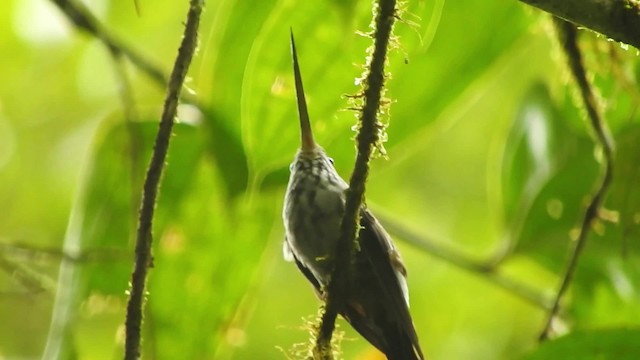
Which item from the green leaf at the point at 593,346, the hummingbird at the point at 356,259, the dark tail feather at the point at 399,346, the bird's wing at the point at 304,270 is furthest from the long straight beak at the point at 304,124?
the green leaf at the point at 593,346

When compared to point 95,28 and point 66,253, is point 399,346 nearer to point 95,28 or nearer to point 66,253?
point 66,253

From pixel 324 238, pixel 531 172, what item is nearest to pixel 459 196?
pixel 531 172

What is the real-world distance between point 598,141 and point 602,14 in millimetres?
946

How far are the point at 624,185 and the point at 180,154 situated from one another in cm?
98

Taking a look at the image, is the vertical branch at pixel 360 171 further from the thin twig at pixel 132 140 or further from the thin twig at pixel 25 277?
the thin twig at pixel 25 277

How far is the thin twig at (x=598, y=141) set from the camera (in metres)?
2.11

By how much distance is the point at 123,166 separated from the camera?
87.8 inches

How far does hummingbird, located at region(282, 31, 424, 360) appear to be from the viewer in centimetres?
212

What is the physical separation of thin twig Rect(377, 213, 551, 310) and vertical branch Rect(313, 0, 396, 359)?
2.55 feet

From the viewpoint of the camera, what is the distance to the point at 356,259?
2.10 meters

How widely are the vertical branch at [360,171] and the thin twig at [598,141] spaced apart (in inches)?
21.3

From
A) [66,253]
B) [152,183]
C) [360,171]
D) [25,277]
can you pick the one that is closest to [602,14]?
[360,171]

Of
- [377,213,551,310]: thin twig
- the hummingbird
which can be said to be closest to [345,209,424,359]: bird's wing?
the hummingbird

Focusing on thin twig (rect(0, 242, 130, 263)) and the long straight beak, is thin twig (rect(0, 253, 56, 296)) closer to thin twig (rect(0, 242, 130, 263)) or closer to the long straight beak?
thin twig (rect(0, 242, 130, 263))
